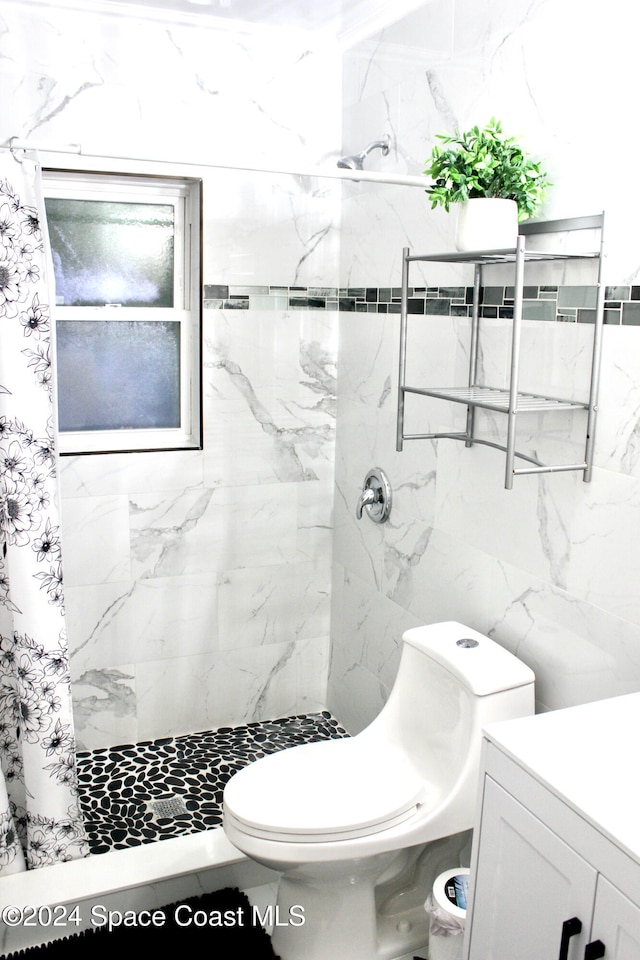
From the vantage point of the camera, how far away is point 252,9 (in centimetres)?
241

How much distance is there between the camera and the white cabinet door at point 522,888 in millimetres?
1208

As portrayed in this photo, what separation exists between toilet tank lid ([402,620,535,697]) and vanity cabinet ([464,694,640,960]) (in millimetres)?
359

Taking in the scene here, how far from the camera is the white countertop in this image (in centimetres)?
118

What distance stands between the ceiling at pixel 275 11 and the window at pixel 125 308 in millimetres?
456

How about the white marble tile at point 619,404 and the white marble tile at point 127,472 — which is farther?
the white marble tile at point 127,472

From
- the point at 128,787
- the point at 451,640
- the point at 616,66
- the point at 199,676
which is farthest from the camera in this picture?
the point at 199,676

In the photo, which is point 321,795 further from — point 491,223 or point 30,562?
point 491,223

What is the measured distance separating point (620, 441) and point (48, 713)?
153 cm

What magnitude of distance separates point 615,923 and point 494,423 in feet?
3.86

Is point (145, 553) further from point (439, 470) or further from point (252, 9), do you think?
point (252, 9)

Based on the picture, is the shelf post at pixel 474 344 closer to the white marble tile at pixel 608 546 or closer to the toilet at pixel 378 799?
the white marble tile at pixel 608 546

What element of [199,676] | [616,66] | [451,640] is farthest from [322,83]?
[199,676]

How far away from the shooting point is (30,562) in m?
2.07

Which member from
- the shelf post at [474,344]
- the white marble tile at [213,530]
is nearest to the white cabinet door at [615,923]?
the shelf post at [474,344]
